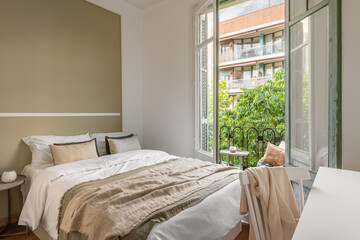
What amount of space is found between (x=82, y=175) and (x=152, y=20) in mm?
3022

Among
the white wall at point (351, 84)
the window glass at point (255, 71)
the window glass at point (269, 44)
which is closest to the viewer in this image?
the white wall at point (351, 84)

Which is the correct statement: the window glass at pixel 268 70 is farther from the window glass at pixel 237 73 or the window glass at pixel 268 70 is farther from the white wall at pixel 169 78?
the white wall at pixel 169 78

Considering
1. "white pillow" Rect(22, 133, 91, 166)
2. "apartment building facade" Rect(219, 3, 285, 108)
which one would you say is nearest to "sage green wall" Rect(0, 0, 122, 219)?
"white pillow" Rect(22, 133, 91, 166)

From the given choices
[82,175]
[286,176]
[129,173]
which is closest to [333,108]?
[286,176]

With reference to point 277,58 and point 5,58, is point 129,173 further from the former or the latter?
point 277,58

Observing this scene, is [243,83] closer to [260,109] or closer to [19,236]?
[260,109]

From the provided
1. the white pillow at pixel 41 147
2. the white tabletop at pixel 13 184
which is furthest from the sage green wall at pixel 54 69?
the white tabletop at pixel 13 184

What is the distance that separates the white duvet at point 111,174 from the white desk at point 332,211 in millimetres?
713

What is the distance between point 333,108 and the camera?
4.36ft

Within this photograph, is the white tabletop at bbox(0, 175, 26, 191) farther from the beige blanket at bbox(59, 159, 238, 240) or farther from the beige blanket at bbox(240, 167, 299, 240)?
the beige blanket at bbox(240, 167, 299, 240)

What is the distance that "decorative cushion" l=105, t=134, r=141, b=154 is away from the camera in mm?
2770

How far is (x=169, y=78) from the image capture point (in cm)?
343

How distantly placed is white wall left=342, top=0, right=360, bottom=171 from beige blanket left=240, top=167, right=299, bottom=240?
0.66m

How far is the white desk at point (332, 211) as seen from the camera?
0.53 metres
